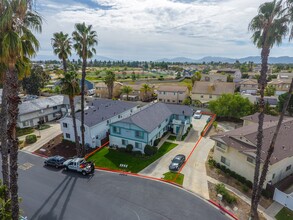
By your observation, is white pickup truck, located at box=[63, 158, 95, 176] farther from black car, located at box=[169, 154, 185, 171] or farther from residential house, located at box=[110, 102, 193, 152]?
black car, located at box=[169, 154, 185, 171]

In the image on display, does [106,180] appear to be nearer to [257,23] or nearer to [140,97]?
[257,23]

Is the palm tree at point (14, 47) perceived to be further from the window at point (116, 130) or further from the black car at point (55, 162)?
the window at point (116, 130)

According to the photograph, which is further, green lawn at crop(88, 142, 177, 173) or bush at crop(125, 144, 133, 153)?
bush at crop(125, 144, 133, 153)

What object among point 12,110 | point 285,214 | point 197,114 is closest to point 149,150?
point 285,214

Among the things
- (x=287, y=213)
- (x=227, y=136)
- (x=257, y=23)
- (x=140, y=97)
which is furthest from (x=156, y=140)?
(x=140, y=97)

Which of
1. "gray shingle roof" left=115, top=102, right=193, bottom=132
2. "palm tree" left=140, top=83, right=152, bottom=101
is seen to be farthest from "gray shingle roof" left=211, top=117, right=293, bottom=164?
"palm tree" left=140, top=83, right=152, bottom=101

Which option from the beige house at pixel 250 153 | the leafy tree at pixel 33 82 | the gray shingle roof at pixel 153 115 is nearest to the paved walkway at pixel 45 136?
the gray shingle roof at pixel 153 115

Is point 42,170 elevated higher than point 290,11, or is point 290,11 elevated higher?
point 290,11
